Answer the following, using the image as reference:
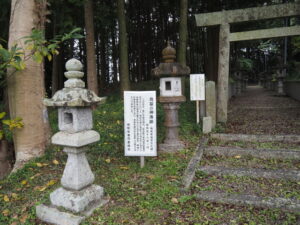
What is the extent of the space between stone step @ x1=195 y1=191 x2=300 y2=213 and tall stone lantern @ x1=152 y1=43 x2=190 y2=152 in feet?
5.55

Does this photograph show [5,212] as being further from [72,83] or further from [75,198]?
[72,83]

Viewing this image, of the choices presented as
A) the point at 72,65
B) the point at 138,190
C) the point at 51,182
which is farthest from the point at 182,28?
the point at 51,182

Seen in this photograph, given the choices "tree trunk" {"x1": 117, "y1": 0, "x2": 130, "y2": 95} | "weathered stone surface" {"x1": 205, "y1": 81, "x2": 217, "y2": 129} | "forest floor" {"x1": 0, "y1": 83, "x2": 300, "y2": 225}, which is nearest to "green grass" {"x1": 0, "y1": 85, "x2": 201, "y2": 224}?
"forest floor" {"x1": 0, "y1": 83, "x2": 300, "y2": 225}

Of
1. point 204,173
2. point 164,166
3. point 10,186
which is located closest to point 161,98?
point 164,166

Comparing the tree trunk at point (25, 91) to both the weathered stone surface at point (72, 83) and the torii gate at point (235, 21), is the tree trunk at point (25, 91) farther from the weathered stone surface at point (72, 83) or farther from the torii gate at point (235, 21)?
the torii gate at point (235, 21)

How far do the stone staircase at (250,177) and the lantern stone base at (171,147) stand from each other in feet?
1.56

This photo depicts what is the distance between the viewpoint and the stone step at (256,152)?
4.31 m

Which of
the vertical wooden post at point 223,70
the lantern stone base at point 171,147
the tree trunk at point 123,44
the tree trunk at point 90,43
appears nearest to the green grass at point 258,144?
the lantern stone base at point 171,147

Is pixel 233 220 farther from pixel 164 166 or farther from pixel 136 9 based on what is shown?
pixel 136 9

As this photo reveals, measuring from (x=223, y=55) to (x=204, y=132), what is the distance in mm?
2347

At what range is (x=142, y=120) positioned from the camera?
4047mm

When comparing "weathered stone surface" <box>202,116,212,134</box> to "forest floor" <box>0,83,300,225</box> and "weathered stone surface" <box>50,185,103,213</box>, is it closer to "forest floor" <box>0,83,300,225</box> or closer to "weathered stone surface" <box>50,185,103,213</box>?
"forest floor" <box>0,83,300,225</box>

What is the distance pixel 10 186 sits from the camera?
381cm

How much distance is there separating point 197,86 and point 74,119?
353 centimetres
